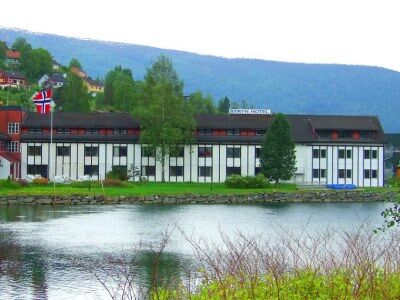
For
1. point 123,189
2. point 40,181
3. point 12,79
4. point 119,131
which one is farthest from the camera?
point 12,79

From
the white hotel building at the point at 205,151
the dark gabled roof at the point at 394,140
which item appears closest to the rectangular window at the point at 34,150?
the white hotel building at the point at 205,151

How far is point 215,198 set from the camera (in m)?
70.2

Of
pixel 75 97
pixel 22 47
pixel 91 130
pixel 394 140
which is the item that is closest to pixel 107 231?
pixel 91 130

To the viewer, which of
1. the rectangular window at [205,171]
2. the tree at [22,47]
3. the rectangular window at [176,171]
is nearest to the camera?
the rectangular window at [205,171]

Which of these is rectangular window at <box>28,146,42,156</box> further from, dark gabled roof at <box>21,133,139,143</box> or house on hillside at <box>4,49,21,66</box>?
house on hillside at <box>4,49,21,66</box>

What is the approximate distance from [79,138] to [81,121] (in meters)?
2.31

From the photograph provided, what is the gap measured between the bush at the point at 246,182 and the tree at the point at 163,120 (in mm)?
7272

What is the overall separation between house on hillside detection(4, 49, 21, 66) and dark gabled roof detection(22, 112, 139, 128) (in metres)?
83.3

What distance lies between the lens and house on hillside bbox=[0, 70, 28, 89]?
493 feet

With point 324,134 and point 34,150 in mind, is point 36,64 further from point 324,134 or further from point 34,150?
point 324,134

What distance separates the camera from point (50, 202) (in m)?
65.5

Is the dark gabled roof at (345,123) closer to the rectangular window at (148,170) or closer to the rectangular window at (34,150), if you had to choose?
the rectangular window at (148,170)

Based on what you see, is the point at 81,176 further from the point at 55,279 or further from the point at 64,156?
the point at 55,279

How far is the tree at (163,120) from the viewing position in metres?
82.7
